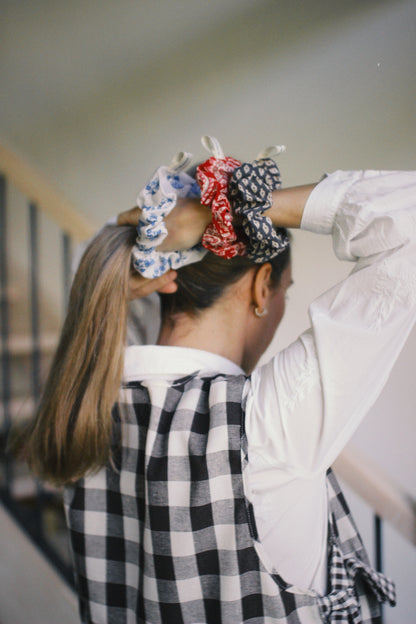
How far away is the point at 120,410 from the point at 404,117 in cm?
51

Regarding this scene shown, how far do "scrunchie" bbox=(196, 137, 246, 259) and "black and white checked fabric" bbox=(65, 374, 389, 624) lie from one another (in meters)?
0.16

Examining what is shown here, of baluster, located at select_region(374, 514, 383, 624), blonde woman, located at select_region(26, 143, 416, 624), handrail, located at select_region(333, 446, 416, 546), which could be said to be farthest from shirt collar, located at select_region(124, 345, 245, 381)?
baluster, located at select_region(374, 514, 383, 624)

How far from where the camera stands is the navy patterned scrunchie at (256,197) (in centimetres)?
50

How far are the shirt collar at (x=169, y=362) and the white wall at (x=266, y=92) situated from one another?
4.7 inches

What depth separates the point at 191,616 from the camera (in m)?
0.56

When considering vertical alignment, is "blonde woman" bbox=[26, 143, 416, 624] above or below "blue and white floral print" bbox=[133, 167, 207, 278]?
below

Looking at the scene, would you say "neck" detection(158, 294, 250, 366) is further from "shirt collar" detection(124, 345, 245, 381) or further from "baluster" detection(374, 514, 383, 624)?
"baluster" detection(374, 514, 383, 624)

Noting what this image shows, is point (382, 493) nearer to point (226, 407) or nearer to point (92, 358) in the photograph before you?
point (226, 407)

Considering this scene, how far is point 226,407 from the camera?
513 mm

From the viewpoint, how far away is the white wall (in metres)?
0.55

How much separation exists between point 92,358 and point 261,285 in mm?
261

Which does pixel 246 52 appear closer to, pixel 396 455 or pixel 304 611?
pixel 396 455

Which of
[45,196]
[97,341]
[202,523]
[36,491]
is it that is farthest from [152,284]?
[36,491]

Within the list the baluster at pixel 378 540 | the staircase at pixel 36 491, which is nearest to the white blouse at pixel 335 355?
the baluster at pixel 378 540
